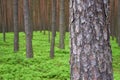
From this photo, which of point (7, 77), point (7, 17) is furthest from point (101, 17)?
point (7, 17)

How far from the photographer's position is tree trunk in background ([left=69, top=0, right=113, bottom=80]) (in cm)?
276

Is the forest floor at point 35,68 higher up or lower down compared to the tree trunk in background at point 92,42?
lower down

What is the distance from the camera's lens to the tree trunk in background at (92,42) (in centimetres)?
276

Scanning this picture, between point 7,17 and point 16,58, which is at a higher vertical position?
point 7,17

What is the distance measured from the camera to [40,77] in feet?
35.5

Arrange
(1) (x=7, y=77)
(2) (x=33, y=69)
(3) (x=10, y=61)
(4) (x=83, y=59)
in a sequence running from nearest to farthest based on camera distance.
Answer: (4) (x=83, y=59)
(1) (x=7, y=77)
(2) (x=33, y=69)
(3) (x=10, y=61)

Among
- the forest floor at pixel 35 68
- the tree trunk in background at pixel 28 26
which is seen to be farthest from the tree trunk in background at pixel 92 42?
the tree trunk in background at pixel 28 26

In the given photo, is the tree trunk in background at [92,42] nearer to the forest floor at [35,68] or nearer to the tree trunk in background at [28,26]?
the forest floor at [35,68]

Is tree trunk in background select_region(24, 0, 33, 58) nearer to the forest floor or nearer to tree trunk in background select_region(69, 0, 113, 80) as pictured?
the forest floor

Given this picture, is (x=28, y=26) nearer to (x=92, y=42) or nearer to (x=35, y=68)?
(x=35, y=68)

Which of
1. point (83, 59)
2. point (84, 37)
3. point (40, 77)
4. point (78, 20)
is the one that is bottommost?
point (40, 77)

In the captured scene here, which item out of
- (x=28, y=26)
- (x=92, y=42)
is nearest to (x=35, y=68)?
(x=28, y=26)

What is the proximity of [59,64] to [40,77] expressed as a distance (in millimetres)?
2612

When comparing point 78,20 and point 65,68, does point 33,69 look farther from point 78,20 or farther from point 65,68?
point 78,20
